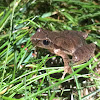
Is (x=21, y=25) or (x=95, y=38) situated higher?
(x=21, y=25)

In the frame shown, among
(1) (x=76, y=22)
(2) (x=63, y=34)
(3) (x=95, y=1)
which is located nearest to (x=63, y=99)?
(2) (x=63, y=34)

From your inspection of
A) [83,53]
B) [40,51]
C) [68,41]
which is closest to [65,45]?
[68,41]

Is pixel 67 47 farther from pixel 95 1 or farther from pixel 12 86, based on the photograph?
pixel 95 1

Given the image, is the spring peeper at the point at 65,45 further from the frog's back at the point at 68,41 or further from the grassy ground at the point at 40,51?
the grassy ground at the point at 40,51

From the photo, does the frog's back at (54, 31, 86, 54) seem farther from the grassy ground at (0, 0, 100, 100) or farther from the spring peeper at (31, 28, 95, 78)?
the grassy ground at (0, 0, 100, 100)

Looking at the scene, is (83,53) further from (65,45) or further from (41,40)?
(41,40)

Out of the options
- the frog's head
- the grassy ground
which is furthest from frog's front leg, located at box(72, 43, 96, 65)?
the frog's head

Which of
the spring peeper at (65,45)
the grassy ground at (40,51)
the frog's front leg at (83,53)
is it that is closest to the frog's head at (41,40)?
the spring peeper at (65,45)
